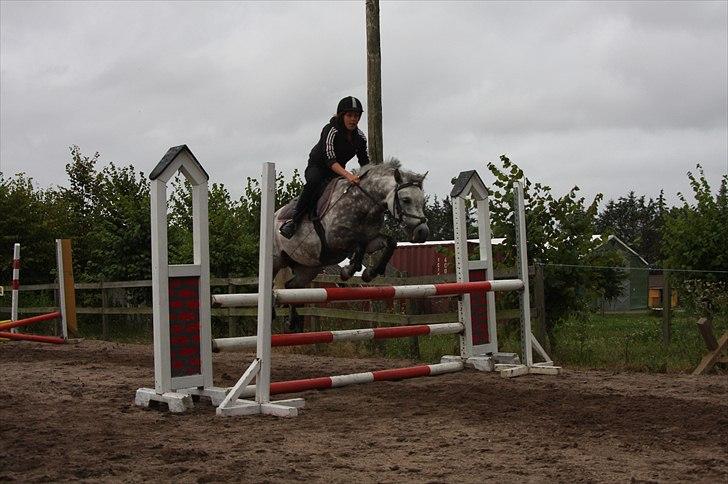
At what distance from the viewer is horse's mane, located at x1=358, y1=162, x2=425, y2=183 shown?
21.1 feet

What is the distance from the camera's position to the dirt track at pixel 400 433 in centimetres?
380

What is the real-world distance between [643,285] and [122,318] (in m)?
27.1

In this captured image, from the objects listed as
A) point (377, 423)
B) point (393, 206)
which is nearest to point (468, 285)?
point (393, 206)

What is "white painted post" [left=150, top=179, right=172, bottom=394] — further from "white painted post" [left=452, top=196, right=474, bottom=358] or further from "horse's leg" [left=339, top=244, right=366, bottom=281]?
"white painted post" [left=452, top=196, right=474, bottom=358]

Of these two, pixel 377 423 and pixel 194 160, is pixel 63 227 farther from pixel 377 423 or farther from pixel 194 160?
pixel 377 423

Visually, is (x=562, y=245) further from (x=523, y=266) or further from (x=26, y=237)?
(x=26, y=237)

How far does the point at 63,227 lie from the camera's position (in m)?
20.4

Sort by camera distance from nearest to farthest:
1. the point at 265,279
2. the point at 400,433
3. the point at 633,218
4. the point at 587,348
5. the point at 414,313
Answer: the point at 400,433, the point at 265,279, the point at 587,348, the point at 414,313, the point at 633,218

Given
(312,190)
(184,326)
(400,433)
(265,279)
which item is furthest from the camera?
(312,190)

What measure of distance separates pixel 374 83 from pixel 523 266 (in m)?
A: 4.67

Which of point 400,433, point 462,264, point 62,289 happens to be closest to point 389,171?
point 462,264

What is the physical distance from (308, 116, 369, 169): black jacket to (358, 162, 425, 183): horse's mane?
26 centimetres

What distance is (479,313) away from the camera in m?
8.02

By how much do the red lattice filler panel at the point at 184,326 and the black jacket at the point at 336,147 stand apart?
5.02ft
